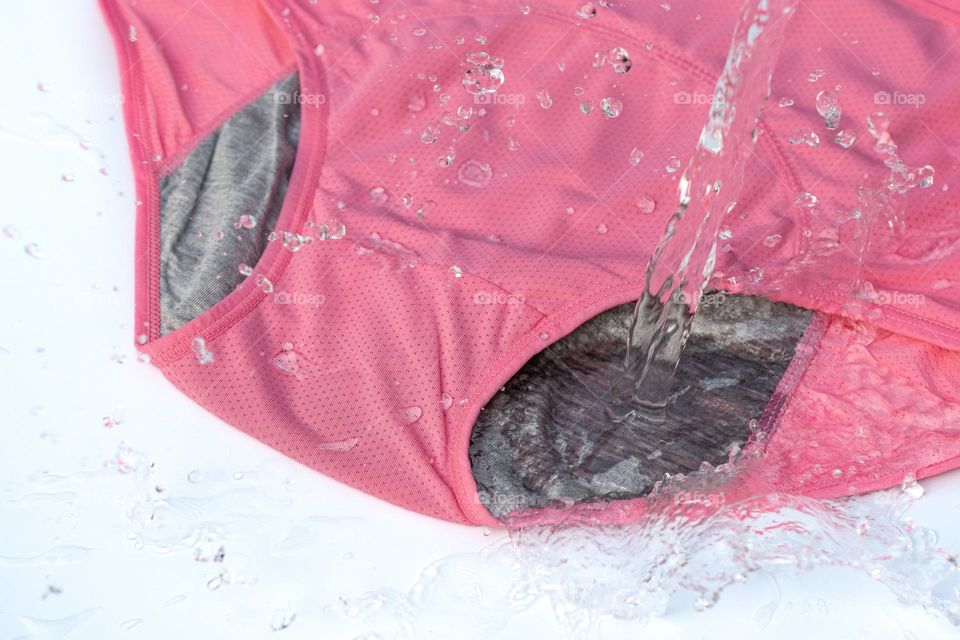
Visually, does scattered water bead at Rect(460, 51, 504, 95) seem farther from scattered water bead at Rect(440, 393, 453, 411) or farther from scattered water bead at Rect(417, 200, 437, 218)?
scattered water bead at Rect(440, 393, 453, 411)

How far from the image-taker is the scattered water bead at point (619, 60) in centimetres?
130

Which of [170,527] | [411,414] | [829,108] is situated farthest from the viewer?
[829,108]

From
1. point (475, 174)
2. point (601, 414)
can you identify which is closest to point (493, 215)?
point (475, 174)

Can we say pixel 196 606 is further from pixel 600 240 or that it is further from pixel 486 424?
pixel 600 240

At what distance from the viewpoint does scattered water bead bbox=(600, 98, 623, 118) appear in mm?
1275

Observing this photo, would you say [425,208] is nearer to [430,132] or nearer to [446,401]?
[430,132]

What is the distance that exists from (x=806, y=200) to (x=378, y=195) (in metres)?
0.51

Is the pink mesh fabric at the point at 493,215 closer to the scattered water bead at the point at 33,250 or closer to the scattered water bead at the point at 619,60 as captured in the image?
the scattered water bead at the point at 619,60

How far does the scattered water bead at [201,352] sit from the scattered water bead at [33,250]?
0.25 m

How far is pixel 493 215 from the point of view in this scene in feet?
3.93

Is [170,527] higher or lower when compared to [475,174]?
lower

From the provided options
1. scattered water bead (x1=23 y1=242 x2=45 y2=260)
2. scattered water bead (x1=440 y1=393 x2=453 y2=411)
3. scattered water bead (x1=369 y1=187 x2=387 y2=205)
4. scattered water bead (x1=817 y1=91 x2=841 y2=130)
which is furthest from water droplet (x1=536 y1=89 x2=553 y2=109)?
scattered water bead (x1=23 y1=242 x2=45 y2=260)

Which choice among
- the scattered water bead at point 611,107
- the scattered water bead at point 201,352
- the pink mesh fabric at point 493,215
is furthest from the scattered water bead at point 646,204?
the scattered water bead at point 201,352

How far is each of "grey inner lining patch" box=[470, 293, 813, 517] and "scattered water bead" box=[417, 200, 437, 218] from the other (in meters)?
0.23
